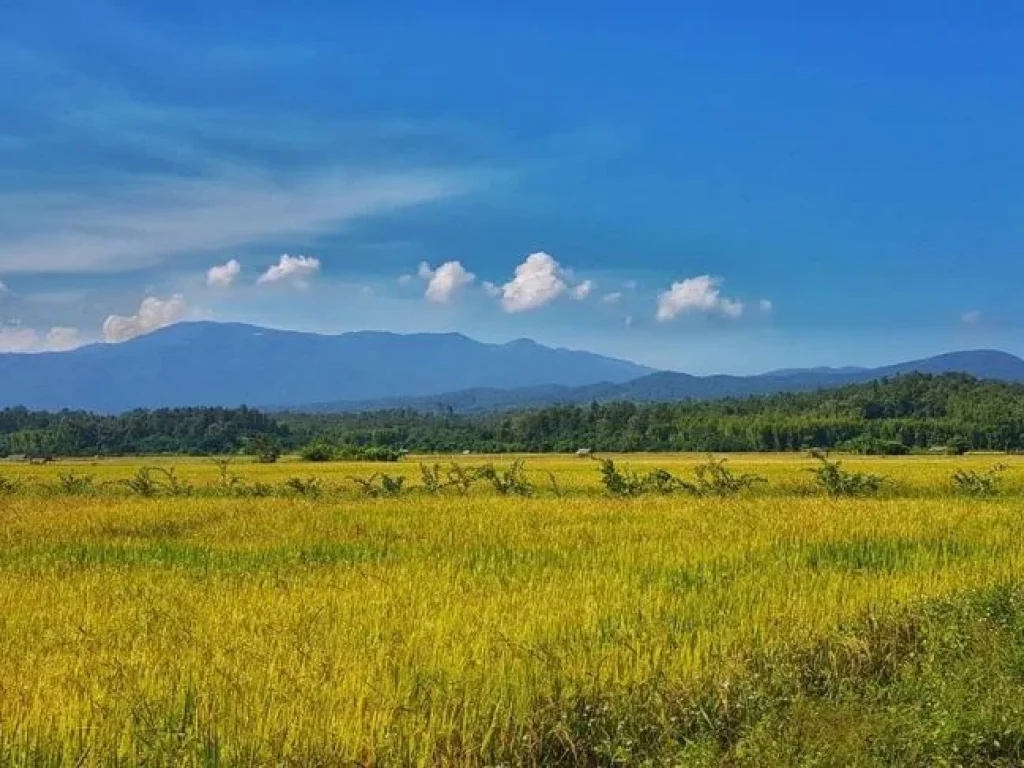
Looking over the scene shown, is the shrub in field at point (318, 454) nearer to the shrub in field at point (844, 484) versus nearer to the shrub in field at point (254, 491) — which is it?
the shrub in field at point (254, 491)

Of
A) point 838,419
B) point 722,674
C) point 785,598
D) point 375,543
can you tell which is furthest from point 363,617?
point 838,419

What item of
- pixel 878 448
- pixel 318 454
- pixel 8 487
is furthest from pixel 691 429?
pixel 8 487

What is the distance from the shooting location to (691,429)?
76000mm

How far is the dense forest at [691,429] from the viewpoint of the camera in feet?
227

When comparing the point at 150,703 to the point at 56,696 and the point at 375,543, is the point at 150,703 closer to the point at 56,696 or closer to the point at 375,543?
the point at 56,696

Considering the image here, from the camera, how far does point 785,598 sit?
314 inches

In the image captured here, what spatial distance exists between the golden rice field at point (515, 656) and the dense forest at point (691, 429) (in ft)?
172

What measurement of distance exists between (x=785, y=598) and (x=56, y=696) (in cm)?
544

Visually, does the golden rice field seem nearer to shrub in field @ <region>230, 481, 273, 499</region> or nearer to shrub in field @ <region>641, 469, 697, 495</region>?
shrub in field @ <region>641, 469, 697, 495</region>

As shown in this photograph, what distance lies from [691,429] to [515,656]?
71.7 m

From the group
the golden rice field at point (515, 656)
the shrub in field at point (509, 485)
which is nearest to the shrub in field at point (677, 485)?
the shrub in field at point (509, 485)

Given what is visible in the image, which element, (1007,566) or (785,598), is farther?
(1007,566)

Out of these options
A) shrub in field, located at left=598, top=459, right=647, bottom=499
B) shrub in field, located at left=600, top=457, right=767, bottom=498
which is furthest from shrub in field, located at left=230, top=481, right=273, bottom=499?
shrub in field, located at left=600, top=457, right=767, bottom=498

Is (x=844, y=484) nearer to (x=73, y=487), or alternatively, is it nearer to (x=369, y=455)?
(x=73, y=487)
